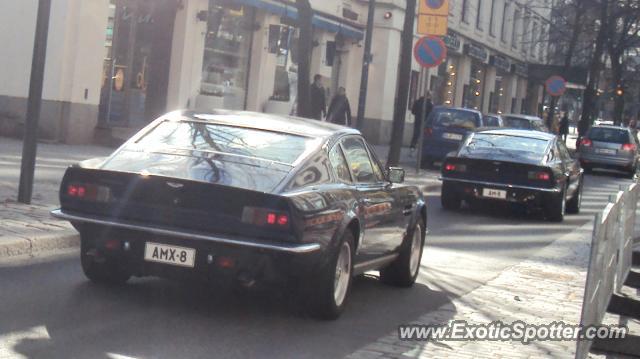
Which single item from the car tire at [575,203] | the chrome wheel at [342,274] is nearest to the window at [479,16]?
the car tire at [575,203]

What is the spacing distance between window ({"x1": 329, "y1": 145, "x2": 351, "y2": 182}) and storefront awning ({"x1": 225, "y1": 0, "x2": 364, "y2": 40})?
16497mm

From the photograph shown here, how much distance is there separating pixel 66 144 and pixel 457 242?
9.10 m

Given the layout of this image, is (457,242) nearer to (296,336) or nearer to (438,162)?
(296,336)

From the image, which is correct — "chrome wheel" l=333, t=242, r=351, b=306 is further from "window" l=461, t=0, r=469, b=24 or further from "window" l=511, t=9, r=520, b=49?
"window" l=511, t=9, r=520, b=49

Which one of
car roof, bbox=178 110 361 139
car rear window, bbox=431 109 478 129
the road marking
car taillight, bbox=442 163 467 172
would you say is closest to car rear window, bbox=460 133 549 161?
car taillight, bbox=442 163 467 172

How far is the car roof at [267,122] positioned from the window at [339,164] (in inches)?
5.2

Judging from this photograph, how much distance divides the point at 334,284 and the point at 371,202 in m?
1.03

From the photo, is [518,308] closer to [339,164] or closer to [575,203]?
[339,164]

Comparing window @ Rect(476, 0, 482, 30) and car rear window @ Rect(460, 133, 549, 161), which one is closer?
car rear window @ Rect(460, 133, 549, 161)

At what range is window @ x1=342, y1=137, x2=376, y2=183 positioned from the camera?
27.9 ft

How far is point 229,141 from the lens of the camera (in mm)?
7977

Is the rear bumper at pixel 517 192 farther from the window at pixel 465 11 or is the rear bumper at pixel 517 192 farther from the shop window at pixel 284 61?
the window at pixel 465 11

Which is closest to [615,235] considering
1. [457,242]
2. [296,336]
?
[296,336]

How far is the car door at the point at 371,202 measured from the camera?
8195 mm
